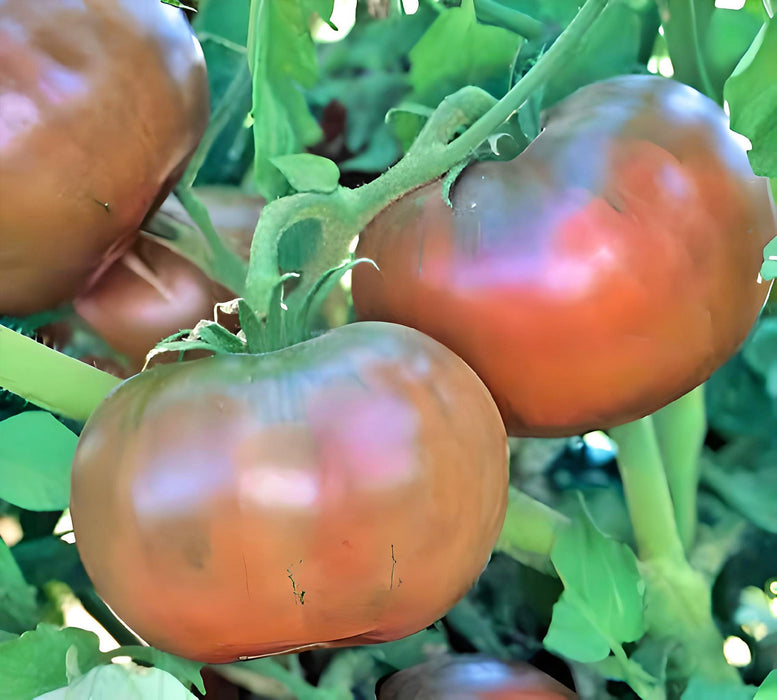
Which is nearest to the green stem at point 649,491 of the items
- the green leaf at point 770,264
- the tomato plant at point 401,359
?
the tomato plant at point 401,359

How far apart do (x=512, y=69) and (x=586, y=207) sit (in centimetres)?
9

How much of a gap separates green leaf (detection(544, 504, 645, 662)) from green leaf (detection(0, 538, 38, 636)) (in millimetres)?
199

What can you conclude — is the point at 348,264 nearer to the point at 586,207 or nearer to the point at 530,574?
the point at 586,207

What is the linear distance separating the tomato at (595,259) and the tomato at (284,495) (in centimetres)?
4

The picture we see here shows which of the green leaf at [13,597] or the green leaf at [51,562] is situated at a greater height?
the green leaf at [13,597]

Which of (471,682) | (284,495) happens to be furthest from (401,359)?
(471,682)

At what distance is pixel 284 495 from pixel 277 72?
0.17 meters

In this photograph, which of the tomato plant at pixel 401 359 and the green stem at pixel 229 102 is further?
the green stem at pixel 229 102

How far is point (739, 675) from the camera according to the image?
13.3 inches

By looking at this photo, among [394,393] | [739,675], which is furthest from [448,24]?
[739,675]

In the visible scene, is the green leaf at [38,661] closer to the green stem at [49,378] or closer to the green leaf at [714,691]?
the green stem at [49,378]

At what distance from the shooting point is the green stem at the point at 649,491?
351mm

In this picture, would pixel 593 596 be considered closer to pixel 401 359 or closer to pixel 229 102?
pixel 401 359

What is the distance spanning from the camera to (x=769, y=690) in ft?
0.92
